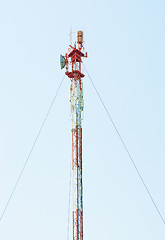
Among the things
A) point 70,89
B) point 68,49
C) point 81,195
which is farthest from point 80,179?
point 68,49

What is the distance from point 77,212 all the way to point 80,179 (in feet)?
15.8

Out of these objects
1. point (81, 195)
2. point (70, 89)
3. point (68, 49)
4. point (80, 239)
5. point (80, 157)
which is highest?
point (68, 49)

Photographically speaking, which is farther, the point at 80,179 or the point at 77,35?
the point at 77,35

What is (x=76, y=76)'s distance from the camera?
81.6 meters

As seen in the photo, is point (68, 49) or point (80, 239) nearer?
point (80, 239)

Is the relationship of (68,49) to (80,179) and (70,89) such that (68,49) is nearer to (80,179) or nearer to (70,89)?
(70,89)

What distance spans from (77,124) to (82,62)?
10.3 meters

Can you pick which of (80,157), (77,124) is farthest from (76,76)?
(80,157)

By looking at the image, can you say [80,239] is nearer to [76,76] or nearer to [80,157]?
[80,157]

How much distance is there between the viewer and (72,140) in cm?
7881

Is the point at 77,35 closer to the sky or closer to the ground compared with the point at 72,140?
closer to the sky

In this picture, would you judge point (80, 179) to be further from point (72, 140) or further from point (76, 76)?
point (76, 76)

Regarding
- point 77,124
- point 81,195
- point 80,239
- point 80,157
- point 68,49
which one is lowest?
point 80,239

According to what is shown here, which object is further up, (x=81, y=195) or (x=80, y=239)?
(x=81, y=195)
